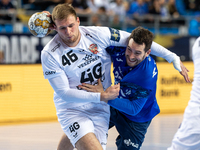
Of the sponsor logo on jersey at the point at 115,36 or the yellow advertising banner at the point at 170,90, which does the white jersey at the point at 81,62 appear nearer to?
the sponsor logo on jersey at the point at 115,36

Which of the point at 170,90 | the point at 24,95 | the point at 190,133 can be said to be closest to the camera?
the point at 190,133

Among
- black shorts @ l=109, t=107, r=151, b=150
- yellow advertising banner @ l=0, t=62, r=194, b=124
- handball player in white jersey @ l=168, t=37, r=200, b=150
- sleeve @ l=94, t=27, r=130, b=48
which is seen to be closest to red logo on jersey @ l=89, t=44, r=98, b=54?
sleeve @ l=94, t=27, r=130, b=48

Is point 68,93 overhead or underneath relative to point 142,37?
underneath

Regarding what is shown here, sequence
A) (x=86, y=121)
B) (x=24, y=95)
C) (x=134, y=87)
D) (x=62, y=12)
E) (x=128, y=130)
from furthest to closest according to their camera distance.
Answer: (x=24, y=95) → (x=128, y=130) → (x=134, y=87) → (x=86, y=121) → (x=62, y=12)

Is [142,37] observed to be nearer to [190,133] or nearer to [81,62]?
[81,62]

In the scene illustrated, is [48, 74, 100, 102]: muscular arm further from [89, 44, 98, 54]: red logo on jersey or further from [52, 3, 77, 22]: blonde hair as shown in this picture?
[52, 3, 77, 22]: blonde hair

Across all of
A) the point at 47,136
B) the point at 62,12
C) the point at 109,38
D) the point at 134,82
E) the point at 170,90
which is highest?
the point at 62,12

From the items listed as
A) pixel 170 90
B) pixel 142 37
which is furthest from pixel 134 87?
pixel 170 90

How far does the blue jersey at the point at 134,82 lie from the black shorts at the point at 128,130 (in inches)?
8.2

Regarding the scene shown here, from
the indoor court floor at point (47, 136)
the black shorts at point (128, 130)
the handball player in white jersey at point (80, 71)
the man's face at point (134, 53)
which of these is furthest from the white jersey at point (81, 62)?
the indoor court floor at point (47, 136)

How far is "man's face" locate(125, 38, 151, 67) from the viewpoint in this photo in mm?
5031

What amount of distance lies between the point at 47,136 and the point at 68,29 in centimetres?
477

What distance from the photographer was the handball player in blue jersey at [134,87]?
509cm

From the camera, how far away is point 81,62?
5.17 meters
